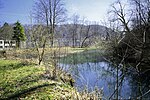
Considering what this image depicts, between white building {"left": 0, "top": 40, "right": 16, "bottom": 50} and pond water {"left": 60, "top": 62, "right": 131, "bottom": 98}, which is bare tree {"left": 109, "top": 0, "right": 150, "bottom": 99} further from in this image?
white building {"left": 0, "top": 40, "right": 16, "bottom": 50}

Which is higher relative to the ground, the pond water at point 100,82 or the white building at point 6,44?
the white building at point 6,44

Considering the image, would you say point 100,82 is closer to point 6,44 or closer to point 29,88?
point 29,88

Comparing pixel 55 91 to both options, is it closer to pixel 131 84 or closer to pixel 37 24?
pixel 131 84

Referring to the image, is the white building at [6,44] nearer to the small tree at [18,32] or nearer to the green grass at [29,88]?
the small tree at [18,32]

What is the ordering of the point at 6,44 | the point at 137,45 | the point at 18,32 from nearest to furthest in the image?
1. the point at 137,45
2. the point at 6,44
3. the point at 18,32

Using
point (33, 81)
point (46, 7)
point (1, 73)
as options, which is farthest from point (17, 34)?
point (33, 81)

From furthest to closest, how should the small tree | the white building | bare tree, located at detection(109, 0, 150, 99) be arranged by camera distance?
the small tree, the white building, bare tree, located at detection(109, 0, 150, 99)

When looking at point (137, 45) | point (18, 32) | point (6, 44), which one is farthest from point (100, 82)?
point (18, 32)

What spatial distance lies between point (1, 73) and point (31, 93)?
530cm

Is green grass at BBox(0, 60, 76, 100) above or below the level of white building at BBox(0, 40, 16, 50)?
below

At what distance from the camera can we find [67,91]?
854 cm

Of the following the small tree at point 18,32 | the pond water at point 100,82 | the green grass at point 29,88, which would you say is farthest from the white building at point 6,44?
the green grass at point 29,88

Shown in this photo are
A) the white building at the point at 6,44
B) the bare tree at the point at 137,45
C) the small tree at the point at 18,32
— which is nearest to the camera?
the bare tree at the point at 137,45

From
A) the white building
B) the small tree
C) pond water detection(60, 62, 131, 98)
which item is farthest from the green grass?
the small tree
